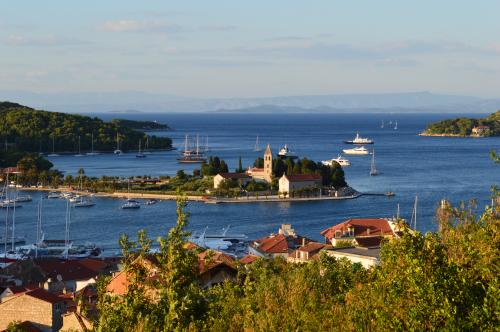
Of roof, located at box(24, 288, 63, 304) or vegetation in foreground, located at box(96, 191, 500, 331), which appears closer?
vegetation in foreground, located at box(96, 191, 500, 331)

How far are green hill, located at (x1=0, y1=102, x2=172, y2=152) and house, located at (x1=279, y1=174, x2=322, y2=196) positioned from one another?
35612 mm

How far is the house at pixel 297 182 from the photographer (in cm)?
4531

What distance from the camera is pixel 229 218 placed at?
37656 millimetres

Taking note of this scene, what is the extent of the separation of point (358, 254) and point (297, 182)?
26368 millimetres

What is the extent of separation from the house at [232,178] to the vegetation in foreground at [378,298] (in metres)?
38.8

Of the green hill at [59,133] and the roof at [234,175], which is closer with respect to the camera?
the roof at [234,175]

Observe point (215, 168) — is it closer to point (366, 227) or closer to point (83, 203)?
point (83, 203)

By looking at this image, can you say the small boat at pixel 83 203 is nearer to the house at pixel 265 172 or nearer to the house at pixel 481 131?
the house at pixel 265 172

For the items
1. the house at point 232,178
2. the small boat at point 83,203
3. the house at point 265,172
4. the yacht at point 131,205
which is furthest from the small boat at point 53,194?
the house at point 265,172

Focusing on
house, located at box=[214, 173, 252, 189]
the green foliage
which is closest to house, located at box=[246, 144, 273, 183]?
house, located at box=[214, 173, 252, 189]

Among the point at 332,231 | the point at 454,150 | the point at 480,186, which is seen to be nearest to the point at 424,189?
the point at 480,186

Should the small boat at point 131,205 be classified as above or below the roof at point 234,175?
below

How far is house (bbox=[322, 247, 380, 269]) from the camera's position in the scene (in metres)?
18.7

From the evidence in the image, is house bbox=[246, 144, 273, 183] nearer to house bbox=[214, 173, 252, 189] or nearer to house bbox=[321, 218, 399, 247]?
house bbox=[214, 173, 252, 189]
